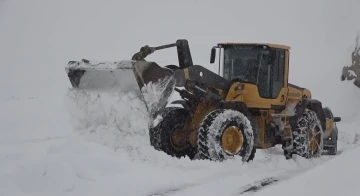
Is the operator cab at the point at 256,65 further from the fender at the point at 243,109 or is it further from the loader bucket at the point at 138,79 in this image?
the loader bucket at the point at 138,79

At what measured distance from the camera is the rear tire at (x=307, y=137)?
9.67 m

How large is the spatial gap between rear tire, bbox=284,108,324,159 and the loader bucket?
2.89 meters

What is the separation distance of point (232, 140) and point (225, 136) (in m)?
0.25

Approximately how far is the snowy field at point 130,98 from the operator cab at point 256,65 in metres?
1.35

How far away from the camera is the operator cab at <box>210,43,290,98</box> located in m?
9.40

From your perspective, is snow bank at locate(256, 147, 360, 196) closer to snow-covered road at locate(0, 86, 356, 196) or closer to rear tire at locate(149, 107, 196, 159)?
snow-covered road at locate(0, 86, 356, 196)

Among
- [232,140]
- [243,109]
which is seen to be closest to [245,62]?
[243,109]

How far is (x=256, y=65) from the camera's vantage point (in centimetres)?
944

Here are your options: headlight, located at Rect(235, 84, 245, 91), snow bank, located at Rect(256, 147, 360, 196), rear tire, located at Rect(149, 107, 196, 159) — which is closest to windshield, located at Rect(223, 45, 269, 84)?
headlight, located at Rect(235, 84, 245, 91)

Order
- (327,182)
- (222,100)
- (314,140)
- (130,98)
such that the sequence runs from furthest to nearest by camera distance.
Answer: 1. (314,140)
2. (222,100)
3. (130,98)
4. (327,182)

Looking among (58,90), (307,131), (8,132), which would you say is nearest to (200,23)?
(58,90)

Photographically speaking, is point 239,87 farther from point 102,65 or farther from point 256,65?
point 102,65

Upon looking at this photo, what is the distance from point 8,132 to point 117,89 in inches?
214

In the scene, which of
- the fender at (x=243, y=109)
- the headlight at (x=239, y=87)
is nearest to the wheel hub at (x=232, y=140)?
the fender at (x=243, y=109)
